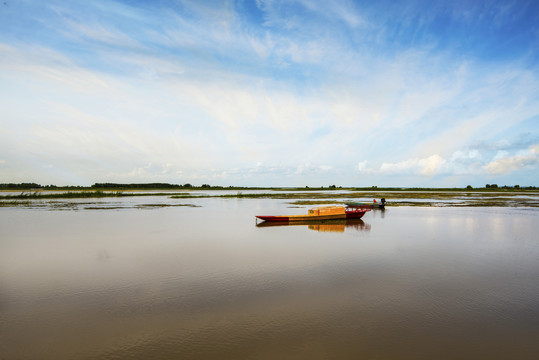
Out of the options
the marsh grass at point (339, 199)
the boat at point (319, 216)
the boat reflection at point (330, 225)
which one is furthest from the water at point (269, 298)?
the marsh grass at point (339, 199)

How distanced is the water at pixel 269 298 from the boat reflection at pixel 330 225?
588cm

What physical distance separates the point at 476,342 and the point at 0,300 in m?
15.6

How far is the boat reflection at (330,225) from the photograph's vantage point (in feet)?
87.9

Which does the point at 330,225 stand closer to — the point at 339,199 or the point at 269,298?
the point at 269,298

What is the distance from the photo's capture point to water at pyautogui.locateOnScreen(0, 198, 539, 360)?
7492 millimetres

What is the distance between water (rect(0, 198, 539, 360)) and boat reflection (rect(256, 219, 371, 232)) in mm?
5882

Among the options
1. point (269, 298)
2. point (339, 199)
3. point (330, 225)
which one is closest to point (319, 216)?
point (330, 225)

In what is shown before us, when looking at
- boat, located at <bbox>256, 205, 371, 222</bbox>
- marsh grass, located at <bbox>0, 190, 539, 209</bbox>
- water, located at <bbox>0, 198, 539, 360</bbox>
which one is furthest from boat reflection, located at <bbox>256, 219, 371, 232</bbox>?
marsh grass, located at <bbox>0, 190, 539, 209</bbox>

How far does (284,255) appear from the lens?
17.2 metres

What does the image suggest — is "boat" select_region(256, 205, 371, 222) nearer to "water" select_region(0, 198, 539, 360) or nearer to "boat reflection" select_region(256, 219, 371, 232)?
"boat reflection" select_region(256, 219, 371, 232)

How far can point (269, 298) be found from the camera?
10.6 meters

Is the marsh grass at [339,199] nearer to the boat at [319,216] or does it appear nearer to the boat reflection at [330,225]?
the boat at [319,216]

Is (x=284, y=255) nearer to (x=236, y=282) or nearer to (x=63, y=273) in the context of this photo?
(x=236, y=282)

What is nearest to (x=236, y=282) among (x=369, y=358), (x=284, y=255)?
(x=284, y=255)
